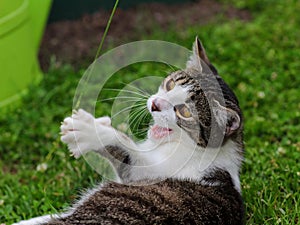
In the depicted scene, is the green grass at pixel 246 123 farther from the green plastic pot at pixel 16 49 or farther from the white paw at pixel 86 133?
the white paw at pixel 86 133

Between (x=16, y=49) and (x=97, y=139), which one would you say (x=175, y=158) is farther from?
(x=16, y=49)

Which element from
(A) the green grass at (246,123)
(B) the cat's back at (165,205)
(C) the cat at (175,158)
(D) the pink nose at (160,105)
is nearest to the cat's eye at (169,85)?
(C) the cat at (175,158)

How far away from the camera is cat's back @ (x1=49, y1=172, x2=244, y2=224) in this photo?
233cm

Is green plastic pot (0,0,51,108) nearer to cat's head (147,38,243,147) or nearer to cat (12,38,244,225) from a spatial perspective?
cat (12,38,244,225)

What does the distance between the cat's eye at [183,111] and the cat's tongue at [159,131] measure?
0.34 ft

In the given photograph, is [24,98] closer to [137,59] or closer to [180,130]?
[137,59]

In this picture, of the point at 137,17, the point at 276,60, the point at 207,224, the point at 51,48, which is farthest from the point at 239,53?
the point at 207,224

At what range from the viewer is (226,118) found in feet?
8.34

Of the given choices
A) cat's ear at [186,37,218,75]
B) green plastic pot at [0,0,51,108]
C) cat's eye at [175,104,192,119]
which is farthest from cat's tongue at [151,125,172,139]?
green plastic pot at [0,0,51,108]

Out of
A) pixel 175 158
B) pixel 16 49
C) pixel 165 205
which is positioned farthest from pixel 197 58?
pixel 16 49

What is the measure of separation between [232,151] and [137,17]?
3.29m

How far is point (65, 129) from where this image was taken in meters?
2.87

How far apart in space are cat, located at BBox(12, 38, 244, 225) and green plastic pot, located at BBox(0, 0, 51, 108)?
5.07 feet

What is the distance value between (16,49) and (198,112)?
7.03 ft
